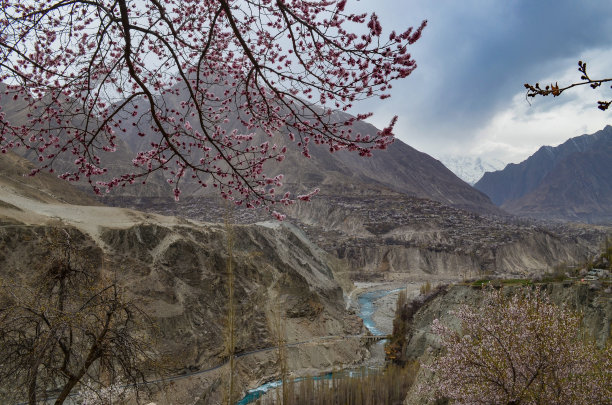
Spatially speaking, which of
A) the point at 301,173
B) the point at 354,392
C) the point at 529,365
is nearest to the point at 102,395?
the point at 529,365

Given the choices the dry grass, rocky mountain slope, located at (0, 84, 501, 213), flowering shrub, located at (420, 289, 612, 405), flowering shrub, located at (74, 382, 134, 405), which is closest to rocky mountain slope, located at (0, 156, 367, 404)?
the dry grass

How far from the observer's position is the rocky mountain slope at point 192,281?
76.5 feet

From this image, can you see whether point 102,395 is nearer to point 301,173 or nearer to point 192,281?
point 192,281

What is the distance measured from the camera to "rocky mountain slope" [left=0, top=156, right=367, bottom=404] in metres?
23.3

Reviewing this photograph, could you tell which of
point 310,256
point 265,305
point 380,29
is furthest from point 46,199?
point 380,29

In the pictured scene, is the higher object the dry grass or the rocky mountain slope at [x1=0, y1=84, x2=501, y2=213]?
the rocky mountain slope at [x1=0, y1=84, x2=501, y2=213]

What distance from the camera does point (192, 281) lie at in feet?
94.0

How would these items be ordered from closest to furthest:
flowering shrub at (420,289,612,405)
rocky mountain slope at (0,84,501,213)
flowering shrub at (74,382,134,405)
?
flowering shrub at (74,382,134,405), flowering shrub at (420,289,612,405), rocky mountain slope at (0,84,501,213)

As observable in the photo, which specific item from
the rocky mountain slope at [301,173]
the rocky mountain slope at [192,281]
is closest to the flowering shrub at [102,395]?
the rocky mountain slope at [192,281]

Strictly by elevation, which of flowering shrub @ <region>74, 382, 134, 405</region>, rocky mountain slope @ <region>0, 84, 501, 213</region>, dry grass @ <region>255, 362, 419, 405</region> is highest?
rocky mountain slope @ <region>0, 84, 501, 213</region>

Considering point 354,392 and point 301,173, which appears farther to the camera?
point 301,173

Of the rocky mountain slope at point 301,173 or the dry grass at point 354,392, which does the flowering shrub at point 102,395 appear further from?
the rocky mountain slope at point 301,173

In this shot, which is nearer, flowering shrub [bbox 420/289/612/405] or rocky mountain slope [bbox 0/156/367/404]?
flowering shrub [bbox 420/289/612/405]

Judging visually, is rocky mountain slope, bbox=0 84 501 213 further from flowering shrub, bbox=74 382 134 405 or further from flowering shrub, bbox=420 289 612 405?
flowering shrub, bbox=420 289 612 405
